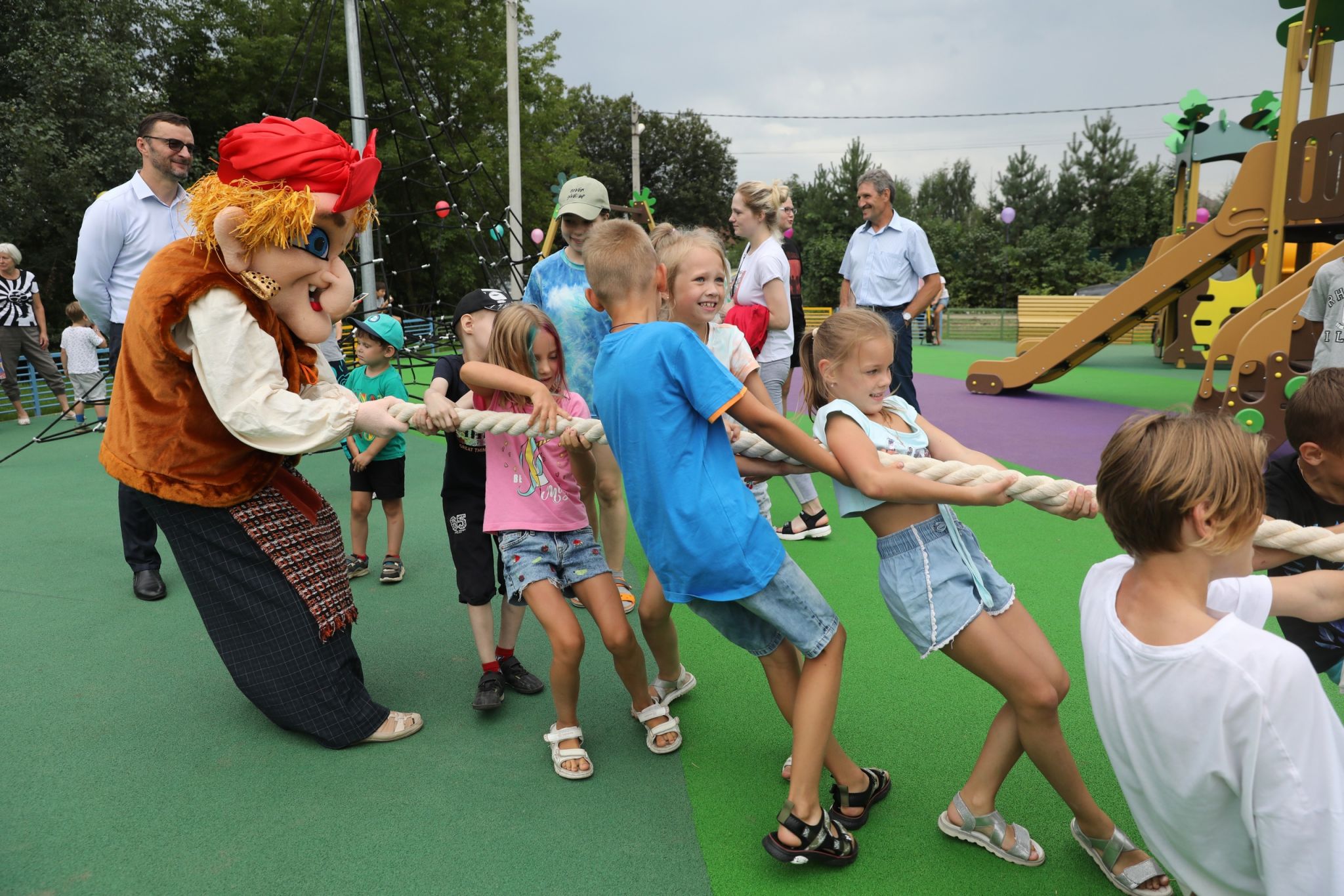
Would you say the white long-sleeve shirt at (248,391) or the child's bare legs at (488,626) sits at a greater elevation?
the white long-sleeve shirt at (248,391)

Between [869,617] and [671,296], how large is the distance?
1659 millimetres

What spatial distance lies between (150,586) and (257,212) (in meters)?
2.39

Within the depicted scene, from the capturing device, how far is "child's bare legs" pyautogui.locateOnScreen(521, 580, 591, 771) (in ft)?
8.18

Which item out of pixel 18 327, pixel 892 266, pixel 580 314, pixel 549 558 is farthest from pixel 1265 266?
pixel 18 327

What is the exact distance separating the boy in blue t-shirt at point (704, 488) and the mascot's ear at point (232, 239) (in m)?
0.92

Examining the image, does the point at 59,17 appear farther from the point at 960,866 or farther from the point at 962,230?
the point at 962,230

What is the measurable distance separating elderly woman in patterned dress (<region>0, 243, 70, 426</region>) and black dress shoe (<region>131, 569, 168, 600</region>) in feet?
20.3

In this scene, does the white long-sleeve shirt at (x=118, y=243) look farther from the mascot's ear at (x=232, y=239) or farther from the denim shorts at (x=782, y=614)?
the denim shorts at (x=782, y=614)

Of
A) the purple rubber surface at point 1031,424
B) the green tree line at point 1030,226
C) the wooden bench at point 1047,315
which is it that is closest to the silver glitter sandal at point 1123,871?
the purple rubber surface at point 1031,424

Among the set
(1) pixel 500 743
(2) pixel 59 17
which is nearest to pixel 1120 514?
(1) pixel 500 743

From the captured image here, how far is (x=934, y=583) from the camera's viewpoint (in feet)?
6.68

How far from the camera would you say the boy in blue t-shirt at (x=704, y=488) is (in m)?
2.02

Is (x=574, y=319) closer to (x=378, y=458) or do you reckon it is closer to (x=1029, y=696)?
(x=378, y=458)

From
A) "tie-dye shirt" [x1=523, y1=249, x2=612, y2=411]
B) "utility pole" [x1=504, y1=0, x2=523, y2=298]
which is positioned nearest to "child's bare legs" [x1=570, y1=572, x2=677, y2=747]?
"tie-dye shirt" [x1=523, y1=249, x2=612, y2=411]
